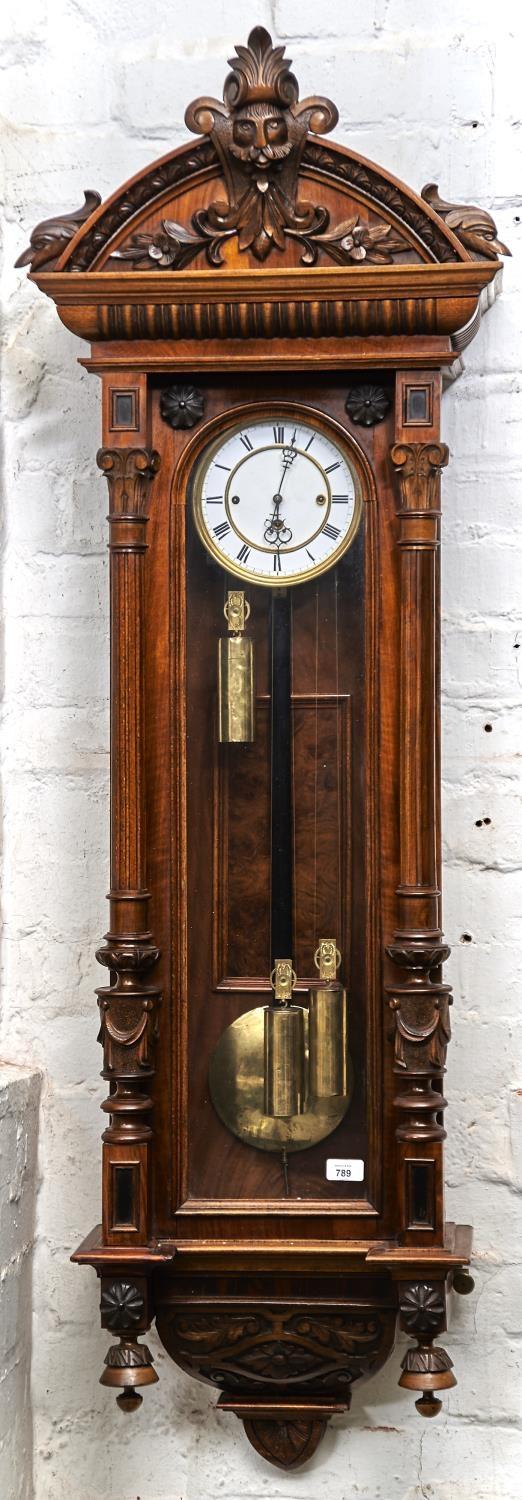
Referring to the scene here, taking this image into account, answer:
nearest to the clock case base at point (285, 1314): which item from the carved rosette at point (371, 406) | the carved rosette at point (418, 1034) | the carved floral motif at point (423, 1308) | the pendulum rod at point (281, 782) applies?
the carved floral motif at point (423, 1308)

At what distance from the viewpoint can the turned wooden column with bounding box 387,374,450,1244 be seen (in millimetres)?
1396

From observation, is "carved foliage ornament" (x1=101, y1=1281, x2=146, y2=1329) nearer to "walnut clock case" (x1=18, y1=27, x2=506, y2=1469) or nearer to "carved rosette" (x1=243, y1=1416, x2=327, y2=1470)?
"walnut clock case" (x1=18, y1=27, x2=506, y2=1469)

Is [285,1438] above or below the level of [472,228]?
below

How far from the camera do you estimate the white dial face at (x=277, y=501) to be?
4.69ft

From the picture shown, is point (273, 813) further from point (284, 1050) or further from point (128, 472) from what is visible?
point (128, 472)

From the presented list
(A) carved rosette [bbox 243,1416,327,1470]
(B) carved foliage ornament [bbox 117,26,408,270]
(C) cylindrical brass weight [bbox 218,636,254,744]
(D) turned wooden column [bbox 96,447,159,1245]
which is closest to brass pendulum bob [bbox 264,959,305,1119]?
(D) turned wooden column [bbox 96,447,159,1245]

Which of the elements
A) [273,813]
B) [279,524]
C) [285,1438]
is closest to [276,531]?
[279,524]

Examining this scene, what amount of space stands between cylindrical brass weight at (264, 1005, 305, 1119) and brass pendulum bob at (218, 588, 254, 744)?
A: 247 millimetres

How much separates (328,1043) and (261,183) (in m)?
0.75

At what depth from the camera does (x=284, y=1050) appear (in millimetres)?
1428

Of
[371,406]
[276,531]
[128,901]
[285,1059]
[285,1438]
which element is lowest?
[285,1438]

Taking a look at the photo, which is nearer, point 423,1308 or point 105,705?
point 423,1308

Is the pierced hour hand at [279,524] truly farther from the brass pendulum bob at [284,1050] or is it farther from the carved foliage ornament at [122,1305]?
the carved foliage ornament at [122,1305]

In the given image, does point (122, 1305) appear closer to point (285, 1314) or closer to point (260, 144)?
point (285, 1314)
